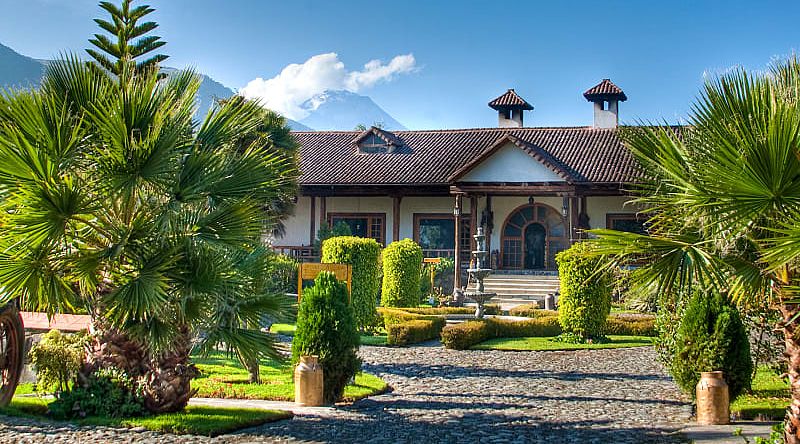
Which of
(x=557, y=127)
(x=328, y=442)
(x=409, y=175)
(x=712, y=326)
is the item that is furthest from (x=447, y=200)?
(x=328, y=442)

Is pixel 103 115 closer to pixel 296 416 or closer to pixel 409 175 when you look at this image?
pixel 296 416

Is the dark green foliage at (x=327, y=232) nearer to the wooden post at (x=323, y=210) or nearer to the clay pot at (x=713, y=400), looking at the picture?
the wooden post at (x=323, y=210)

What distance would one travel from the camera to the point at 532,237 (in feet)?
94.0

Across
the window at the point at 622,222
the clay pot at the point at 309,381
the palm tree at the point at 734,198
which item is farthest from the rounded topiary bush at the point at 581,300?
the window at the point at 622,222

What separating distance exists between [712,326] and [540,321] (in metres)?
8.09

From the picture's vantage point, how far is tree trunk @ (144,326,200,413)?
8.27 meters

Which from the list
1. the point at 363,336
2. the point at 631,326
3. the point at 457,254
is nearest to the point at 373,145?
the point at 457,254

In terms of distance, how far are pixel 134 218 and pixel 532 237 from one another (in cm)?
2181

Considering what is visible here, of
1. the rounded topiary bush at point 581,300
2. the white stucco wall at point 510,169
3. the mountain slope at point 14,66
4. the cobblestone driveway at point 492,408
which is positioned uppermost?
the mountain slope at point 14,66

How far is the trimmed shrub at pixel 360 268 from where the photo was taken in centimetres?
1692

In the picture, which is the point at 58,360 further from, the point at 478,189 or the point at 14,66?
the point at 14,66

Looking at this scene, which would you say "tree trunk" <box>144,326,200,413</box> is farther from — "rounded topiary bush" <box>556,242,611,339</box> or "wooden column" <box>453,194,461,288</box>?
"wooden column" <box>453,194,461,288</box>

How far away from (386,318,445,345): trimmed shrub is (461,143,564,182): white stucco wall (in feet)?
34.7

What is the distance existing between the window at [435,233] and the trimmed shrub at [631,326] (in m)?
12.3
